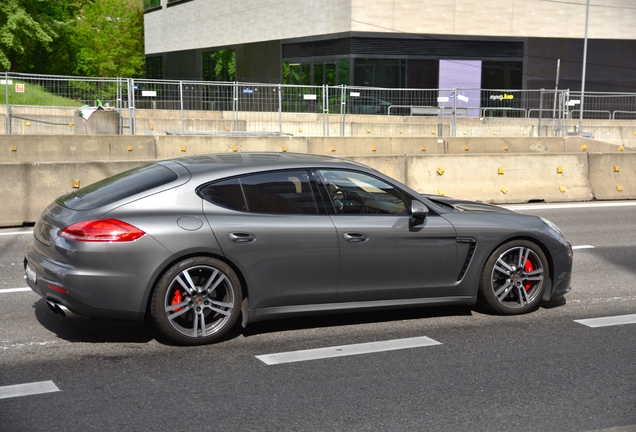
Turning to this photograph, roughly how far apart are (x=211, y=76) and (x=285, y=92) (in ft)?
89.0

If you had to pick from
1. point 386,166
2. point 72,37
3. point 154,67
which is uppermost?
point 72,37

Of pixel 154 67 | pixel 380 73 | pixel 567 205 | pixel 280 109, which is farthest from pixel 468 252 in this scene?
pixel 154 67

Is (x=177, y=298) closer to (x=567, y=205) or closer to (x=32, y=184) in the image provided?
(x=32, y=184)

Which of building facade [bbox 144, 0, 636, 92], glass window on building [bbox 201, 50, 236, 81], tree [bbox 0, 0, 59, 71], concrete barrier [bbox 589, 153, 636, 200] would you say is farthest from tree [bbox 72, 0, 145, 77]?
concrete barrier [bbox 589, 153, 636, 200]

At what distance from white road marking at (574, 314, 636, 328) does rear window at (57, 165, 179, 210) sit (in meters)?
3.56

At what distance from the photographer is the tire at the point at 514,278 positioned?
23.1ft

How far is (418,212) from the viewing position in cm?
670

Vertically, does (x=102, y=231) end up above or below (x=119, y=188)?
below

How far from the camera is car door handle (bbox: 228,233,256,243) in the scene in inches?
243

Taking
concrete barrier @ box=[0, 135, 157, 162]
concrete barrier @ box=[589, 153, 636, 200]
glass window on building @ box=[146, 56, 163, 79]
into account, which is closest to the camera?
concrete barrier @ box=[589, 153, 636, 200]

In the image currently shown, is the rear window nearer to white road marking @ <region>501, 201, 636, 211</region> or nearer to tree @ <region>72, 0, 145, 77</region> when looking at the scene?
white road marking @ <region>501, 201, 636, 211</region>

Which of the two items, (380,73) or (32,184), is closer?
(32,184)

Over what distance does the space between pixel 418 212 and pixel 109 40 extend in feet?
232

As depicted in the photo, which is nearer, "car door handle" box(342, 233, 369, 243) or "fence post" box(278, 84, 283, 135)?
"car door handle" box(342, 233, 369, 243)
